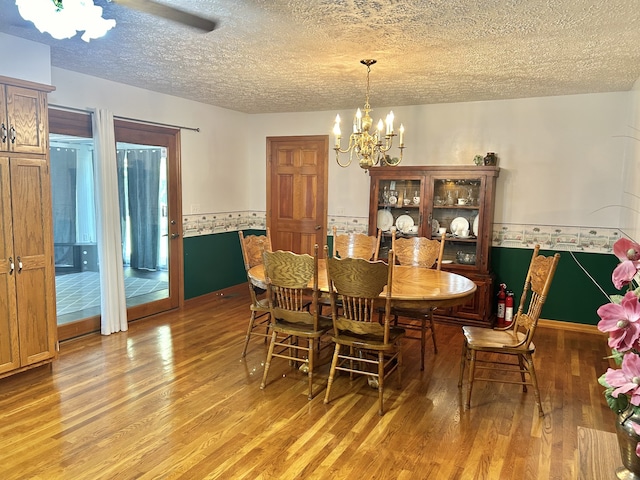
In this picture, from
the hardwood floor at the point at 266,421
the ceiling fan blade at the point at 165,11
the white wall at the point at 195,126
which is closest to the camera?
the ceiling fan blade at the point at 165,11

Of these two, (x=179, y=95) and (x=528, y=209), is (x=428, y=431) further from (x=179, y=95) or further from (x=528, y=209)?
(x=179, y=95)

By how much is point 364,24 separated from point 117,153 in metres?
3.10

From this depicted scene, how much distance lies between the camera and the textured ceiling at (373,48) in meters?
2.58

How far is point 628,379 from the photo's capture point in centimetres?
89

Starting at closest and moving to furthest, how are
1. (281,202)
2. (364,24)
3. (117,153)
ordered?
(364,24) < (117,153) < (281,202)

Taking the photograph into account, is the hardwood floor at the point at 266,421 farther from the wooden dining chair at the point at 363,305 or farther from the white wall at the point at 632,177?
the white wall at the point at 632,177

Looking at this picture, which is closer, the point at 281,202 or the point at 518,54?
the point at 518,54

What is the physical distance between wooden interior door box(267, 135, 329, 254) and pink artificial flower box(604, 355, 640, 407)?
528 cm

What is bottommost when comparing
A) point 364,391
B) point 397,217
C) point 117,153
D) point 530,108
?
point 364,391

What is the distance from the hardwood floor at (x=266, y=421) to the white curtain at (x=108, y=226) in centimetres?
48

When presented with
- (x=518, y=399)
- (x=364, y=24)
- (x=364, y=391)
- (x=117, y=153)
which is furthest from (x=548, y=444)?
(x=117, y=153)

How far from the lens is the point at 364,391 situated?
3.38 metres

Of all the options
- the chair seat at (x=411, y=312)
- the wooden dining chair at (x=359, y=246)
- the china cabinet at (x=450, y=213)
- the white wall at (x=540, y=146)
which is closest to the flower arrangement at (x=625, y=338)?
the chair seat at (x=411, y=312)

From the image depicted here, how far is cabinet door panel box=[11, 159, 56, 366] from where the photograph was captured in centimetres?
329
